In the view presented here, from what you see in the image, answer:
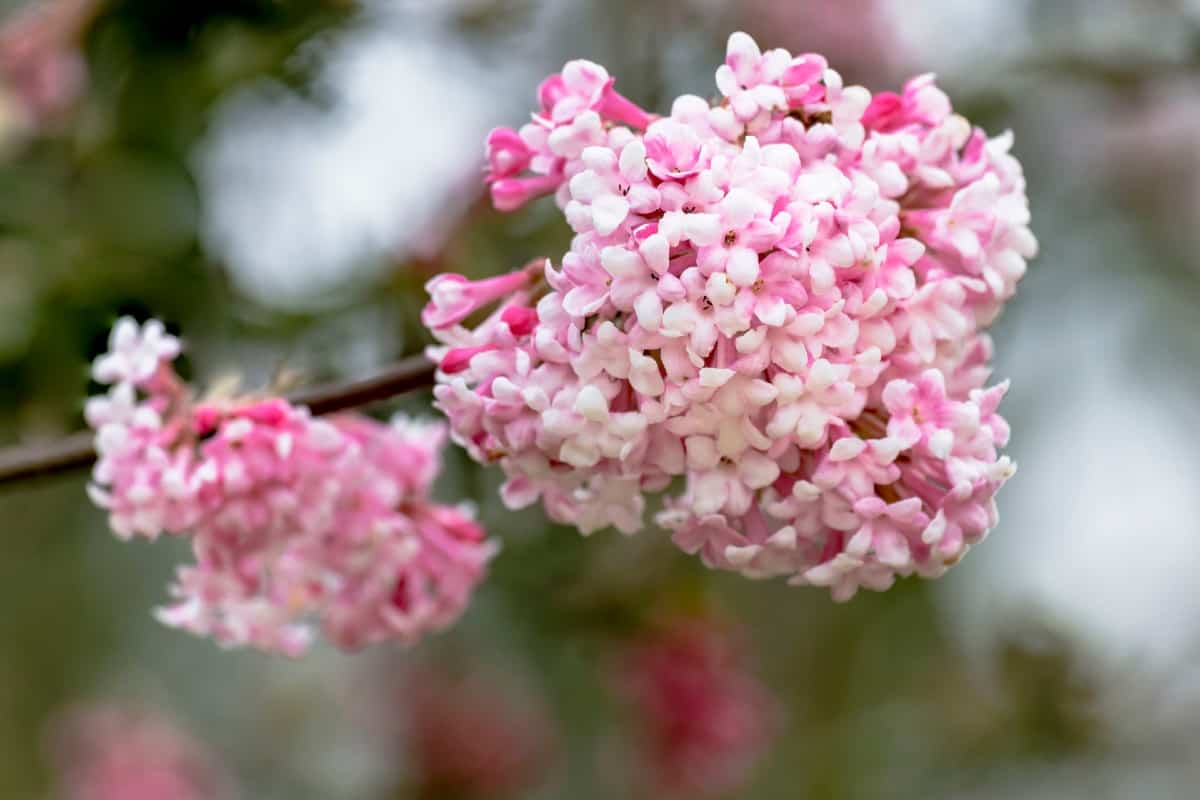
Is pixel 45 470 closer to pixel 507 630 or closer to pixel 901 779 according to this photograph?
pixel 507 630

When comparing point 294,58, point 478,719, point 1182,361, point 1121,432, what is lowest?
point 478,719

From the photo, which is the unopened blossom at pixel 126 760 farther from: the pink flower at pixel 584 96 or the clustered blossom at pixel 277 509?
the pink flower at pixel 584 96

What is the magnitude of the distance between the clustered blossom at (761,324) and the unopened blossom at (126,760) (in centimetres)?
142

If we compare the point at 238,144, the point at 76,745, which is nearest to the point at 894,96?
the point at 238,144

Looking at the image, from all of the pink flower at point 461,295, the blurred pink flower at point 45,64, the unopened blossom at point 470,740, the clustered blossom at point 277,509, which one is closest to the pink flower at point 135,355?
the clustered blossom at point 277,509

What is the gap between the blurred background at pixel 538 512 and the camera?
3.88ft

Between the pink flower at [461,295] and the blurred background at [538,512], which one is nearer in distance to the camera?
the pink flower at [461,295]

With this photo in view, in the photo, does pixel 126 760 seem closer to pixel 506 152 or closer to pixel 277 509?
pixel 277 509

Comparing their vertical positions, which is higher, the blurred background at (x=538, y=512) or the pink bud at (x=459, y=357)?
the pink bud at (x=459, y=357)

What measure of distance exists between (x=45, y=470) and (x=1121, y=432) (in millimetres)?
1505

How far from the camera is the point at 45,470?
74cm

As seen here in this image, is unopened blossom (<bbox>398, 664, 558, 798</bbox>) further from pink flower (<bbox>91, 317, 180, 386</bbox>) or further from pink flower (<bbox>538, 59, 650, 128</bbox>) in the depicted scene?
pink flower (<bbox>538, 59, 650, 128</bbox>)

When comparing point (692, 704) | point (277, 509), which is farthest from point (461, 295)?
point (692, 704)

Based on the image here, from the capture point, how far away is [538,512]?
4.81 feet
